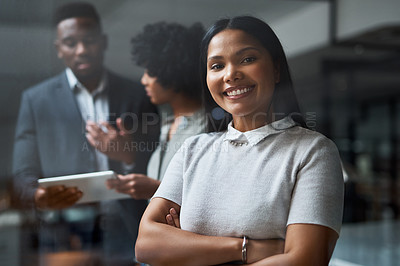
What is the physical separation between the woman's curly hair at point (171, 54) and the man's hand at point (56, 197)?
0.51 m

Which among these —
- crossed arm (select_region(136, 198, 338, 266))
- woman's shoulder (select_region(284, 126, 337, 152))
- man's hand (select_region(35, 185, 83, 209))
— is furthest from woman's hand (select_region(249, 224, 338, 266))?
man's hand (select_region(35, 185, 83, 209))

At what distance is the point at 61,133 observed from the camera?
1.74m

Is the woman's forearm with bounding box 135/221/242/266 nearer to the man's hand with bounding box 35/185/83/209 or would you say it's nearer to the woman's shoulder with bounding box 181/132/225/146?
the woman's shoulder with bounding box 181/132/225/146

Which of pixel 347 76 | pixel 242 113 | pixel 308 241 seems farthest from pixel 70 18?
pixel 347 76

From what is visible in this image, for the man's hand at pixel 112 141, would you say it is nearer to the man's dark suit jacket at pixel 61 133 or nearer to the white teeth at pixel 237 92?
the man's dark suit jacket at pixel 61 133

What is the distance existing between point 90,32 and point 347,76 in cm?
399

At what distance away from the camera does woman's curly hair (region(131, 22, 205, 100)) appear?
5.22ft

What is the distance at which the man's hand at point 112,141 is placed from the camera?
65.1 inches

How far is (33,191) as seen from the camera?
1785 mm

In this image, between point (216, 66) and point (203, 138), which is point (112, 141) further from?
point (216, 66)

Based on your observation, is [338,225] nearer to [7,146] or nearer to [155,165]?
[155,165]

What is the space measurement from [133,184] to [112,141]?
171mm

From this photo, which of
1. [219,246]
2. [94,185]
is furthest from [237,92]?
[94,185]

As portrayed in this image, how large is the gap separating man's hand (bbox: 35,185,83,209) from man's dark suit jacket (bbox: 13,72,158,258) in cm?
4
